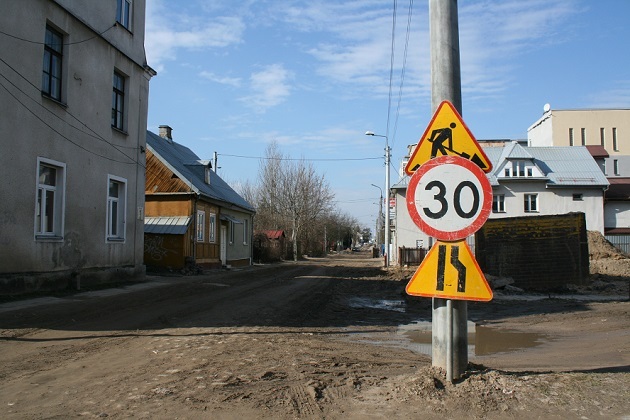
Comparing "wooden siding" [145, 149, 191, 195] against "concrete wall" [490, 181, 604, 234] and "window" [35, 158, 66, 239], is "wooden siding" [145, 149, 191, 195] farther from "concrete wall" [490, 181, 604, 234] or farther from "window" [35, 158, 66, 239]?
"concrete wall" [490, 181, 604, 234]

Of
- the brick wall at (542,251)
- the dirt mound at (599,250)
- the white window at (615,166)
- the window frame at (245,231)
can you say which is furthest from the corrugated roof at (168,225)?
the white window at (615,166)

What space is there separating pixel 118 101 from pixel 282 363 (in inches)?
534

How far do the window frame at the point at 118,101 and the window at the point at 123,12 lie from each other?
5.54 feet

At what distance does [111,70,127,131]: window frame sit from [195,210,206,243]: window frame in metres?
8.30

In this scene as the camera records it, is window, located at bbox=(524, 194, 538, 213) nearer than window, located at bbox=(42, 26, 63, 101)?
No

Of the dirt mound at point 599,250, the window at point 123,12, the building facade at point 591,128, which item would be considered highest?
the building facade at point 591,128

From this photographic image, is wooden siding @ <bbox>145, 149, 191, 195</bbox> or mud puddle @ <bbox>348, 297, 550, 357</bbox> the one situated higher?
wooden siding @ <bbox>145, 149, 191, 195</bbox>

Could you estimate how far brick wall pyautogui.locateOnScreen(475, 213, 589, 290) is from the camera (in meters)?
18.1

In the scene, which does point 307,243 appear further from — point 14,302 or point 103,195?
point 14,302

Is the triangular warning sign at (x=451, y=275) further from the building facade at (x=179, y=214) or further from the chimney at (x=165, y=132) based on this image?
the chimney at (x=165, y=132)

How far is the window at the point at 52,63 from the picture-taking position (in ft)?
43.8

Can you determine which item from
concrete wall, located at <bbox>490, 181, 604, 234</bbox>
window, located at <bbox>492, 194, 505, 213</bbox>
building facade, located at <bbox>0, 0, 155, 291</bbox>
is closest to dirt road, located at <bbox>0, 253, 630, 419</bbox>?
building facade, located at <bbox>0, 0, 155, 291</bbox>

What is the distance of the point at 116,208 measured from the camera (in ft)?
55.5

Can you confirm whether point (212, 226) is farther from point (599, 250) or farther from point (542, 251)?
point (599, 250)
